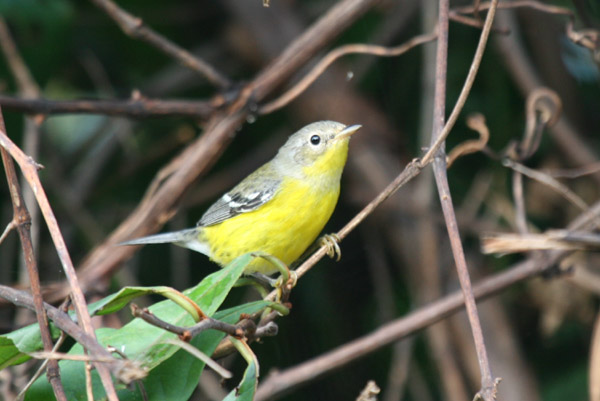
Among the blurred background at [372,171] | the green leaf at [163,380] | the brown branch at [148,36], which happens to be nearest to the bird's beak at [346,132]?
the brown branch at [148,36]

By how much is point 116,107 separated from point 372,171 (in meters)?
1.60

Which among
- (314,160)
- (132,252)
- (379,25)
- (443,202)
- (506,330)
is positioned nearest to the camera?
(443,202)

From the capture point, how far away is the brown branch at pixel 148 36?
321cm

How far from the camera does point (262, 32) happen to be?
4.55 metres

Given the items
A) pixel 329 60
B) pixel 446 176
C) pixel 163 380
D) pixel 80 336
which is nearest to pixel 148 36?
pixel 329 60

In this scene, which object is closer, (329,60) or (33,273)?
(33,273)

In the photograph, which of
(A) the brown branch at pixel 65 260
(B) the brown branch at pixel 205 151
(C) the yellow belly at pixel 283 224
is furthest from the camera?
(C) the yellow belly at pixel 283 224

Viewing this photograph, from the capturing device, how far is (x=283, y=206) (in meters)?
3.54

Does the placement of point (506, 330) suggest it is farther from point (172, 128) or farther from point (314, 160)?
point (172, 128)

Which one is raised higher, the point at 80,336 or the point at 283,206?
the point at 283,206

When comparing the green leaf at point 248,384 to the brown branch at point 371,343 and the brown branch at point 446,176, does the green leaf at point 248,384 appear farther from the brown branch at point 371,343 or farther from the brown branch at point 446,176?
the brown branch at point 371,343

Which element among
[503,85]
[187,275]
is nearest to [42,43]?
[187,275]

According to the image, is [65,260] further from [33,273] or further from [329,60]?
[329,60]

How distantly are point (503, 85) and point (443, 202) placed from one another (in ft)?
9.05
